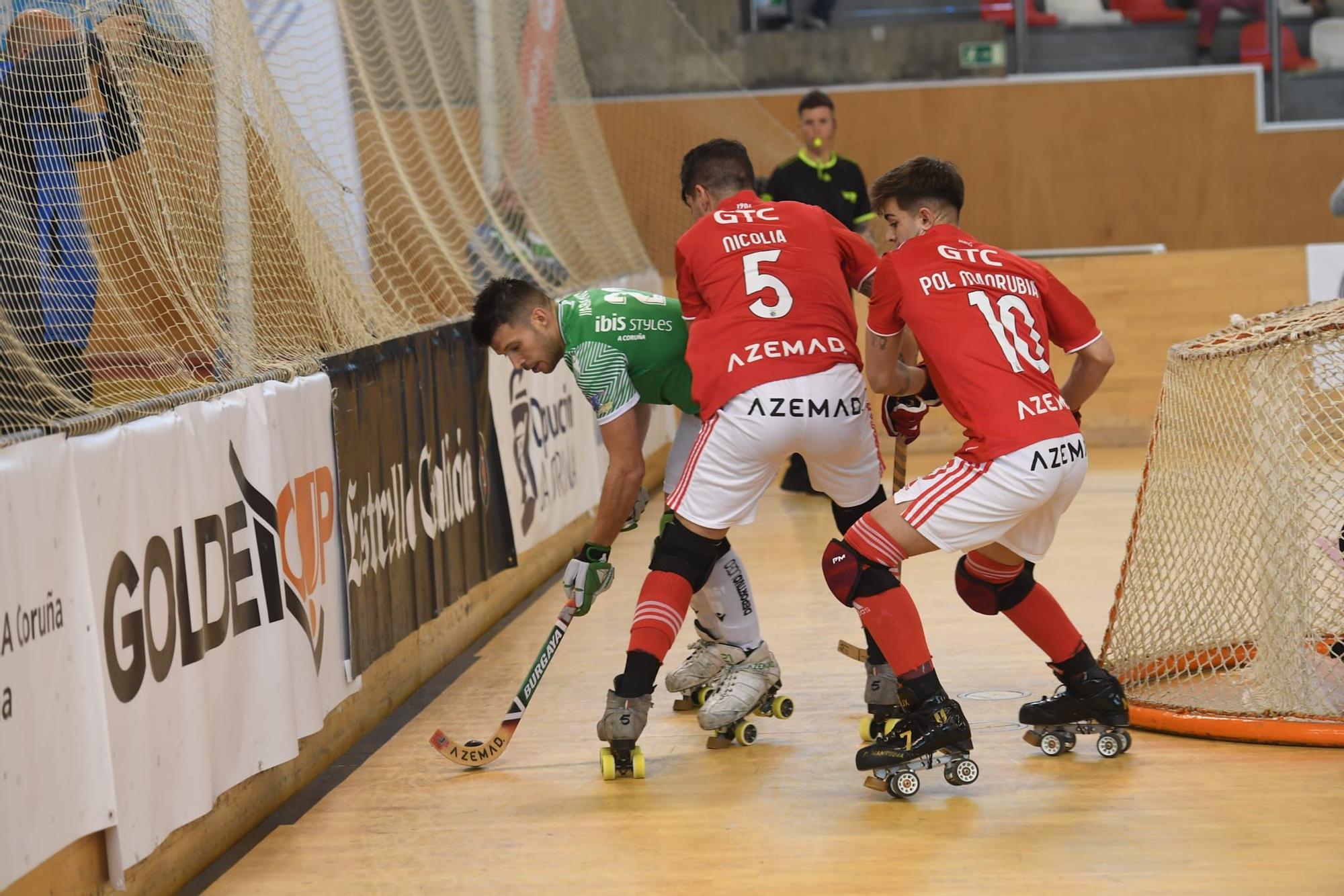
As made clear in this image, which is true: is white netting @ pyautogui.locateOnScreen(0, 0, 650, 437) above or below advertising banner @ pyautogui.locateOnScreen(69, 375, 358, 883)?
above

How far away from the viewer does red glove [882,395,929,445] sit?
3.86 metres

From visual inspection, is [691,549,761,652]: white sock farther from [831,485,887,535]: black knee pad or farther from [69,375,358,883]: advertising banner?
[69,375,358,883]: advertising banner

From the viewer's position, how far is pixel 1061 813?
11.2 feet

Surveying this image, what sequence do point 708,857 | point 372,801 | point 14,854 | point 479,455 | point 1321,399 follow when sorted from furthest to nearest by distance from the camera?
1. point 479,455
2. point 1321,399
3. point 372,801
4. point 708,857
5. point 14,854

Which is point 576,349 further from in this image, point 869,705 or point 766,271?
point 869,705

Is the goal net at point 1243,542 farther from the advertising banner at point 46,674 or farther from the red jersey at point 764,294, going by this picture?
the advertising banner at point 46,674

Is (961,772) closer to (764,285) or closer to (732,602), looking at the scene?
(732,602)

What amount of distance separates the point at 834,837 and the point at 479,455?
234 cm

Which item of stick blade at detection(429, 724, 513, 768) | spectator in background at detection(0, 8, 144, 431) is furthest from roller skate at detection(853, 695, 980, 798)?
spectator in background at detection(0, 8, 144, 431)

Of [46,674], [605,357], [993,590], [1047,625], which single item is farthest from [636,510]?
[46,674]

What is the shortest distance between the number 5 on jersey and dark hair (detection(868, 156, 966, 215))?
0.33 m

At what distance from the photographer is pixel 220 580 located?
330 cm

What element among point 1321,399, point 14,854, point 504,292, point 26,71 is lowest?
point 14,854

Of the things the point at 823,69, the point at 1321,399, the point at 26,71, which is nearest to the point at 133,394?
the point at 26,71
